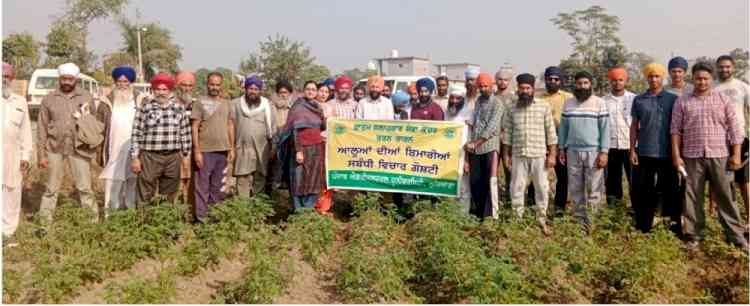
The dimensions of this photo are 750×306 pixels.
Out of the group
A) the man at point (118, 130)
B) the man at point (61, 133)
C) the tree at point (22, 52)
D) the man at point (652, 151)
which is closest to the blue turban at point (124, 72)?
the man at point (118, 130)

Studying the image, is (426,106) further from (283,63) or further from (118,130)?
(283,63)

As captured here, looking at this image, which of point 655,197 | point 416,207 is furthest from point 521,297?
point 655,197

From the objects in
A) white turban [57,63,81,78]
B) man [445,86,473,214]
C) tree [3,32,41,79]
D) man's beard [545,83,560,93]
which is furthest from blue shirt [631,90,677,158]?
tree [3,32,41,79]

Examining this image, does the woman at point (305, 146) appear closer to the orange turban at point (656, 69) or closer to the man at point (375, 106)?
the man at point (375, 106)

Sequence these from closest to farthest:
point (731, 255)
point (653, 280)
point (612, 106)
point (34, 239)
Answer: point (653, 280) → point (731, 255) → point (34, 239) → point (612, 106)

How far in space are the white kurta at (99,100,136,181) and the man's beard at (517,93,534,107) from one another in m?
3.88

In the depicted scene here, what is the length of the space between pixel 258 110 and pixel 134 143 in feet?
4.06

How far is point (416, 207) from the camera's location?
5742mm

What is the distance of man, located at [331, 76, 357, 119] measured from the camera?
21.8 ft

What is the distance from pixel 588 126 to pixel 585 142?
6.0 inches

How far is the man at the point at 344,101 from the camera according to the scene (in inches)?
262

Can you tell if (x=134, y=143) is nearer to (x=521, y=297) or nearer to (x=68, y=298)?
(x=68, y=298)

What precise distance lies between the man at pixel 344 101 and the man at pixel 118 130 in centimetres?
208

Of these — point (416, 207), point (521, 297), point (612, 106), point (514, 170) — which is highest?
point (612, 106)
